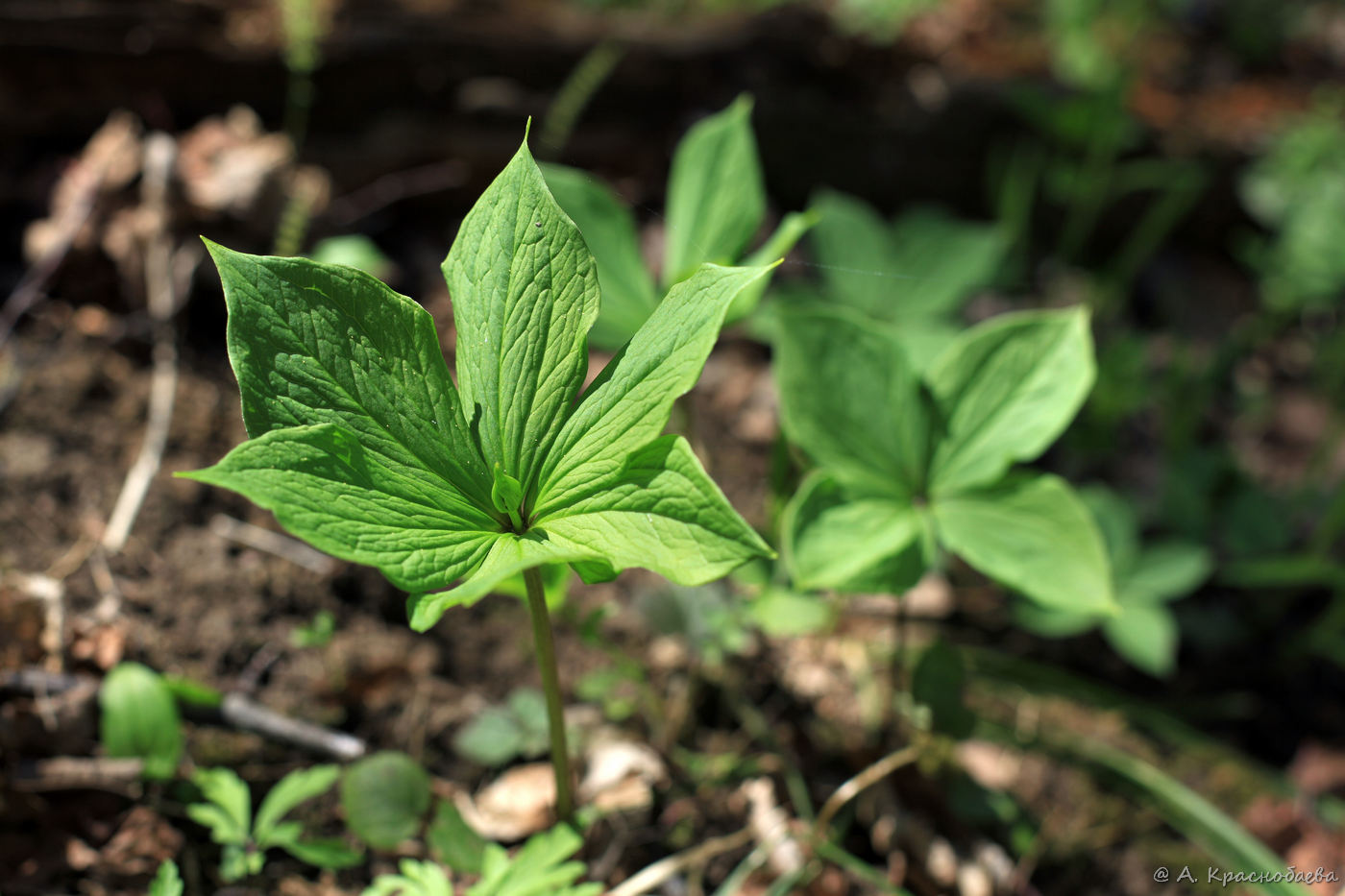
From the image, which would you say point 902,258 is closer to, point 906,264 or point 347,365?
point 906,264

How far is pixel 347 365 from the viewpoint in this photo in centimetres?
94

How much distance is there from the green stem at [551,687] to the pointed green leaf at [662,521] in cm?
9

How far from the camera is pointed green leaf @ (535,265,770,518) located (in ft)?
2.88

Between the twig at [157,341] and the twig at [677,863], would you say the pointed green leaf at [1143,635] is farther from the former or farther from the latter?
the twig at [157,341]

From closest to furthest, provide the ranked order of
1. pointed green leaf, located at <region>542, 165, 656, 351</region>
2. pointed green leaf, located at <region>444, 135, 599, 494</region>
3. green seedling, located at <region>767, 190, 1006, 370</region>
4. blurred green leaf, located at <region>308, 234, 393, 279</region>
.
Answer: pointed green leaf, located at <region>444, 135, 599, 494</region>
pointed green leaf, located at <region>542, 165, 656, 351</region>
blurred green leaf, located at <region>308, 234, 393, 279</region>
green seedling, located at <region>767, 190, 1006, 370</region>

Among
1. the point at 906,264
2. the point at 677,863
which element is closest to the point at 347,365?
the point at 677,863

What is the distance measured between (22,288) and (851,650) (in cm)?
190

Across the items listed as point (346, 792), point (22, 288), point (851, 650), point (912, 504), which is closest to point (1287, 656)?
point (851, 650)

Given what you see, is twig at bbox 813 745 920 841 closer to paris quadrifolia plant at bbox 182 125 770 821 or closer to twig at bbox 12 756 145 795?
paris quadrifolia plant at bbox 182 125 770 821

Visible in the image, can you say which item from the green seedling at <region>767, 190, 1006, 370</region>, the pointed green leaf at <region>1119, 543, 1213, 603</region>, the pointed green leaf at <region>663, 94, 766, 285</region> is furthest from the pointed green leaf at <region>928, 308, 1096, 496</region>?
the pointed green leaf at <region>1119, 543, 1213, 603</region>

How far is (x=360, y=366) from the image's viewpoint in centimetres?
95

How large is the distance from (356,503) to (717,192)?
2.91ft

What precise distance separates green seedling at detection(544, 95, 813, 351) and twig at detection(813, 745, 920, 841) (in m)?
0.83

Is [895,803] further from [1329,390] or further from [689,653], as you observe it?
[1329,390]
